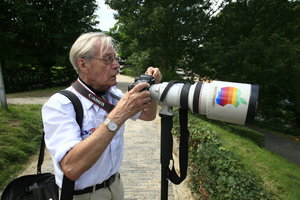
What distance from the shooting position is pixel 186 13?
40.7 ft

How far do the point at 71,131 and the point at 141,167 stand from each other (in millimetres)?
3723

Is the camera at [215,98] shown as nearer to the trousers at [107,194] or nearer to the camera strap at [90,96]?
the camera strap at [90,96]

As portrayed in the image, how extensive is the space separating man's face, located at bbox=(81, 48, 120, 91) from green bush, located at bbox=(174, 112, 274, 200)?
2214 millimetres

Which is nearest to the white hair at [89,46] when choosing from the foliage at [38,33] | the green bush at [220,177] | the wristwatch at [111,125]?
the wristwatch at [111,125]

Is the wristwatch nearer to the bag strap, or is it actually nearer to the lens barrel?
the bag strap

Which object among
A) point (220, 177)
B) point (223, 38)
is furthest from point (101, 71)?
point (223, 38)

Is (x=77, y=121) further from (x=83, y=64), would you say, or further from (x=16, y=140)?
(x=16, y=140)

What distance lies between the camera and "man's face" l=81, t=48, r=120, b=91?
1.70 meters

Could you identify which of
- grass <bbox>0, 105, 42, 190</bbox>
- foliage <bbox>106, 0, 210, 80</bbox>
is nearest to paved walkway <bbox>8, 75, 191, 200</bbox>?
grass <bbox>0, 105, 42, 190</bbox>

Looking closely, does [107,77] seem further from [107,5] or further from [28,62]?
[28,62]

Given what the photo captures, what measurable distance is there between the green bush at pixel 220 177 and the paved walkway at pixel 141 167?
1.48 feet

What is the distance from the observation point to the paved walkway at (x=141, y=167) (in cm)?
403

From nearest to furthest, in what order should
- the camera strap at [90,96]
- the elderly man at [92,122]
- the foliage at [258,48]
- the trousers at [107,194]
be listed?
the elderly man at [92,122], the camera strap at [90,96], the trousers at [107,194], the foliage at [258,48]

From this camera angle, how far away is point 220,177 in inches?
126
